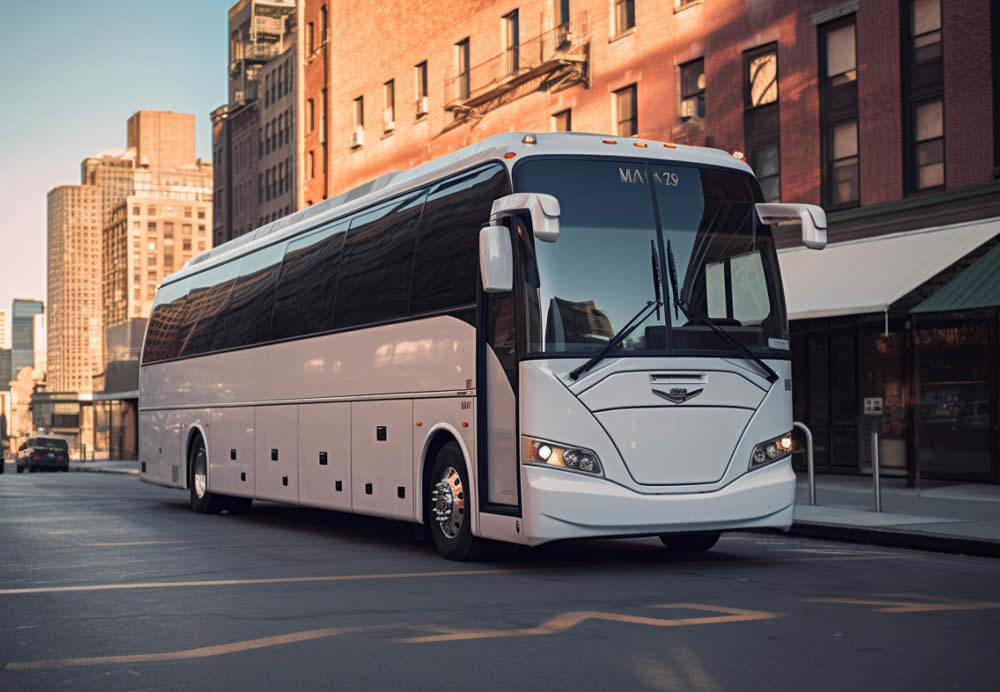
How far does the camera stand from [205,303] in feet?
66.9

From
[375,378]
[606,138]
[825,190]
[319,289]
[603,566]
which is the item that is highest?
[825,190]

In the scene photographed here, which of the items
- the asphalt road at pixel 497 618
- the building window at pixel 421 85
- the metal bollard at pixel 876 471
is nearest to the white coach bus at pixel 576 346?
the asphalt road at pixel 497 618

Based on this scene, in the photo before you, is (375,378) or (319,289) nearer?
(375,378)

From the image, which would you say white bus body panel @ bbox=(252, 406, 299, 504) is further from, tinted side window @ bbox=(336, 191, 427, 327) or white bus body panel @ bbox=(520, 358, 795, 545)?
white bus body panel @ bbox=(520, 358, 795, 545)

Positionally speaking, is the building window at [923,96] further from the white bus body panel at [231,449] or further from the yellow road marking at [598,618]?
the yellow road marking at [598,618]

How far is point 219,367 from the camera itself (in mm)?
19188

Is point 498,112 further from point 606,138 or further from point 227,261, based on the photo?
point 606,138

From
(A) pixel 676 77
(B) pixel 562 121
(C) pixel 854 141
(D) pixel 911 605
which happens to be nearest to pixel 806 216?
(D) pixel 911 605

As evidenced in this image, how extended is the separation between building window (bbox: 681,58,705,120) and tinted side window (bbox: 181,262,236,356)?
533 inches

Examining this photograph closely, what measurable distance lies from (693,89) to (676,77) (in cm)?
65

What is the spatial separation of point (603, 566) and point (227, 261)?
9.82m

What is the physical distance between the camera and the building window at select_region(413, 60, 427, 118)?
4400 cm

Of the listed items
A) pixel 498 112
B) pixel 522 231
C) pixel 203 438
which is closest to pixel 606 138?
pixel 522 231

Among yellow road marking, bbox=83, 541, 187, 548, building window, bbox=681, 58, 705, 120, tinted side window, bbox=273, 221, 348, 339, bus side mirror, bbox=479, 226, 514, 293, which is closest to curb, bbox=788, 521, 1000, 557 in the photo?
bus side mirror, bbox=479, 226, 514, 293
